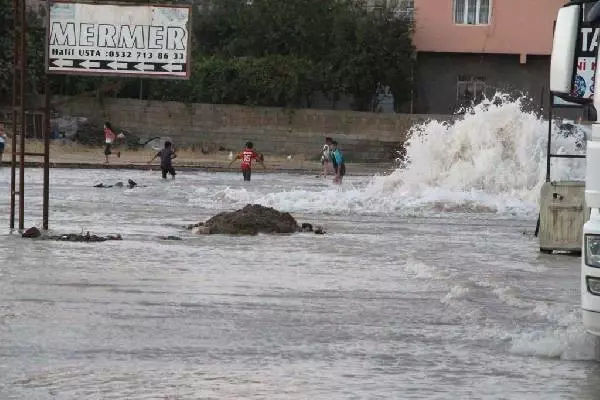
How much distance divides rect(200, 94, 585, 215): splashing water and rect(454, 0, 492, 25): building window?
18565 mm

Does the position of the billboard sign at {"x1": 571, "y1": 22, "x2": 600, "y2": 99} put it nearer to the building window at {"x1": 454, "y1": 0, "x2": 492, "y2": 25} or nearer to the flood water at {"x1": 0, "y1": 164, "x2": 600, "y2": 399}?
the flood water at {"x1": 0, "y1": 164, "x2": 600, "y2": 399}

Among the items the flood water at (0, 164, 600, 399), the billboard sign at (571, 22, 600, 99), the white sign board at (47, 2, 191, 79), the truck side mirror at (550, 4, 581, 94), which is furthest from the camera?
the white sign board at (47, 2, 191, 79)

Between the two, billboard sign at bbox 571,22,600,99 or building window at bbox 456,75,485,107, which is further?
building window at bbox 456,75,485,107

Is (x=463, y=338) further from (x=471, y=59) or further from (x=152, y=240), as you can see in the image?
(x=471, y=59)

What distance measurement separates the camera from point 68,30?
59.6 ft

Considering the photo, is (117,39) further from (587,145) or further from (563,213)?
(587,145)

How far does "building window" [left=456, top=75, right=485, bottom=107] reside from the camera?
51.3 metres

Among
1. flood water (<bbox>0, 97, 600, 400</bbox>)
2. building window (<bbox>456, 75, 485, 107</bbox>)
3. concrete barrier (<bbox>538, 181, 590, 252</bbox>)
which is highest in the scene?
building window (<bbox>456, 75, 485, 107</bbox>)

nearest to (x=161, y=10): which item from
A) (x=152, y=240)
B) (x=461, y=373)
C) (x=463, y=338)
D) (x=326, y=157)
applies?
(x=152, y=240)

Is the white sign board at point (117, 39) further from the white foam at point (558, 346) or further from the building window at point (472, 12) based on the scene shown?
the building window at point (472, 12)

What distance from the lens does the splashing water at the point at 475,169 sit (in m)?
27.2

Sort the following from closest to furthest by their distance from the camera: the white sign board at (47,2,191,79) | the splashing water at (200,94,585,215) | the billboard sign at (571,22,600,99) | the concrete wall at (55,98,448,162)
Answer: the billboard sign at (571,22,600,99) < the white sign board at (47,2,191,79) < the splashing water at (200,94,585,215) < the concrete wall at (55,98,448,162)

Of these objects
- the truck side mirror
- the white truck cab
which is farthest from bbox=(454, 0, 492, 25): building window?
the truck side mirror

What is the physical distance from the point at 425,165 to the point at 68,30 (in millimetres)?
14719
